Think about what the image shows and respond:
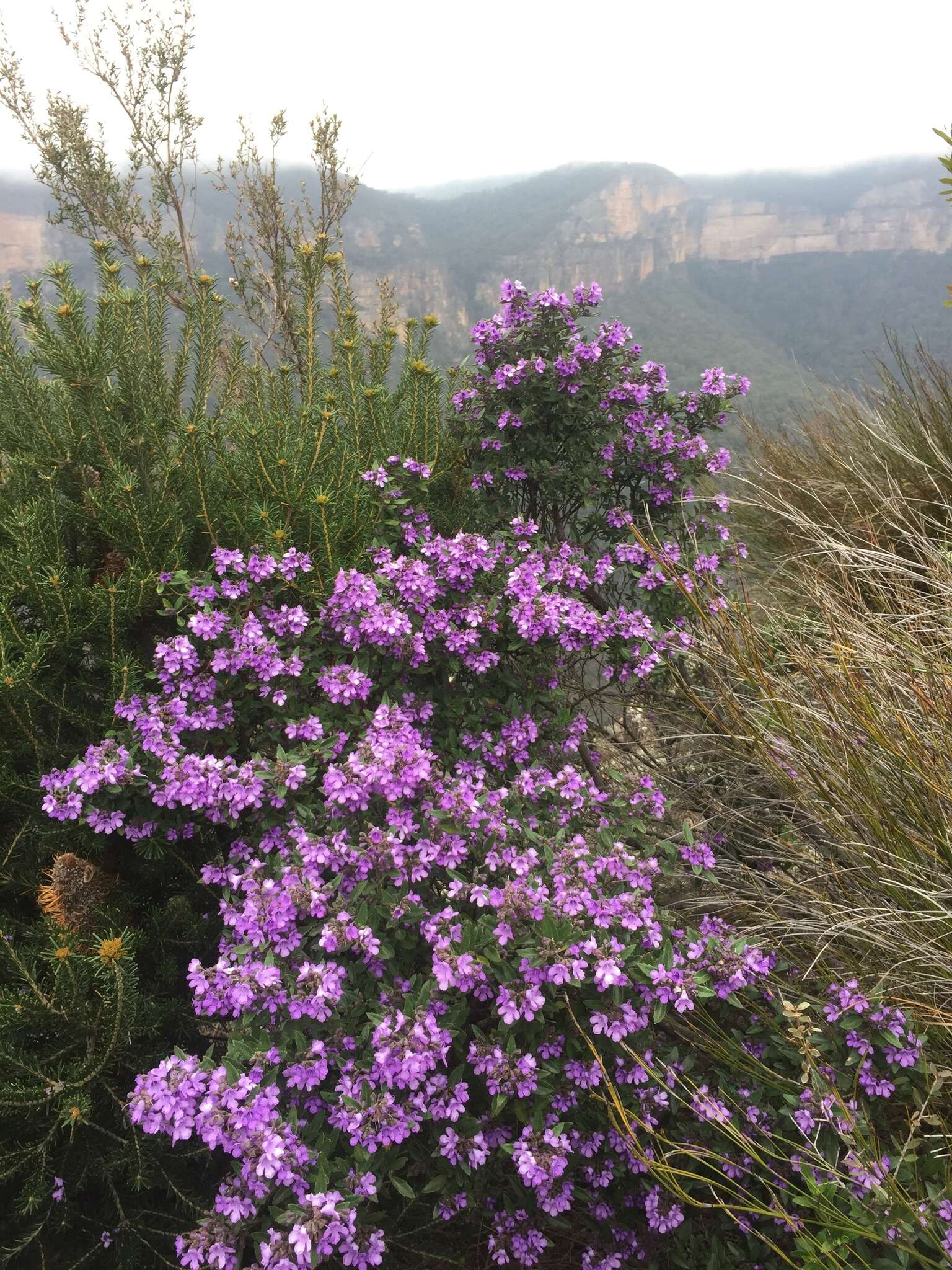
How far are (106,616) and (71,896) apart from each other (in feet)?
2.91

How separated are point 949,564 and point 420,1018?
3.24 m

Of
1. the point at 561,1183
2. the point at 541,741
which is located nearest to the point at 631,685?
the point at 541,741

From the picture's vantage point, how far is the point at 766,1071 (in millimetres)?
1859

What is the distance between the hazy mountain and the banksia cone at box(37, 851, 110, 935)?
4541 cm

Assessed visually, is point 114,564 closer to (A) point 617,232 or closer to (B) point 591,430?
(B) point 591,430

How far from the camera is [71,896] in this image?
80.8 inches

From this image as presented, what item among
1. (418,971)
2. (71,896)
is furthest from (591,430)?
(71,896)

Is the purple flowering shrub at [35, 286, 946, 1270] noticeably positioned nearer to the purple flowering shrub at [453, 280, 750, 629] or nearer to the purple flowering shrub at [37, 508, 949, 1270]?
the purple flowering shrub at [37, 508, 949, 1270]

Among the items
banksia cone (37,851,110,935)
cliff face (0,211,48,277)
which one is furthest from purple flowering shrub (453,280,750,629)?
cliff face (0,211,48,277)

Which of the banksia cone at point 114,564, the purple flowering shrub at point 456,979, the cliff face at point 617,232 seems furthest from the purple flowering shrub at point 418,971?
the cliff face at point 617,232

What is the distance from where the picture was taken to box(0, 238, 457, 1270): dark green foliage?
1.90 metres

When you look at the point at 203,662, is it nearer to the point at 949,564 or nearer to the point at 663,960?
the point at 663,960

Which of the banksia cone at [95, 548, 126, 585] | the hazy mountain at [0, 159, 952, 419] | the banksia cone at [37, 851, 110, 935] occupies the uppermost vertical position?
the hazy mountain at [0, 159, 952, 419]

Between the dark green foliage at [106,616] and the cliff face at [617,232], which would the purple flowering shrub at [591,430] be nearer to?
the dark green foliage at [106,616]
